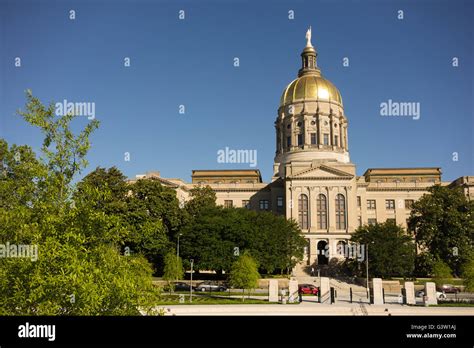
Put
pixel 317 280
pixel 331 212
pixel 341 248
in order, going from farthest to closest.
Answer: pixel 331 212 < pixel 341 248 < pixel 317 280

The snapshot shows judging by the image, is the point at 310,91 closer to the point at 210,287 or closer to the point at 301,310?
the point at 210,287

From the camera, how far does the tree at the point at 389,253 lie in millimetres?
53531

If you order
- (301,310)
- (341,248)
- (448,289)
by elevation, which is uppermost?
(341,248)

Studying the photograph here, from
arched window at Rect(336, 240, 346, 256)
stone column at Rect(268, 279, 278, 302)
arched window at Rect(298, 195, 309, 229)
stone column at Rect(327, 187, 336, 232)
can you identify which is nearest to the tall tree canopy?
arched window at Rect(336, 240, 346, 256)

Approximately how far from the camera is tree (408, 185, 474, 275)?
55375mm

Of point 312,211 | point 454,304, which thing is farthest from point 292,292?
point 312,211

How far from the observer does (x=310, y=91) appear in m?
94.0

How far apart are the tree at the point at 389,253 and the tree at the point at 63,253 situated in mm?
42500

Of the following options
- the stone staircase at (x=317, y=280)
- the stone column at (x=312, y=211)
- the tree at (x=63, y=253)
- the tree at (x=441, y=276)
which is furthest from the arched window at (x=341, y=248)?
the tree at (x=63, y=253)

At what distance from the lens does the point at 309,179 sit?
3004 inches

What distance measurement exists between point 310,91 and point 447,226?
44.7 metres
